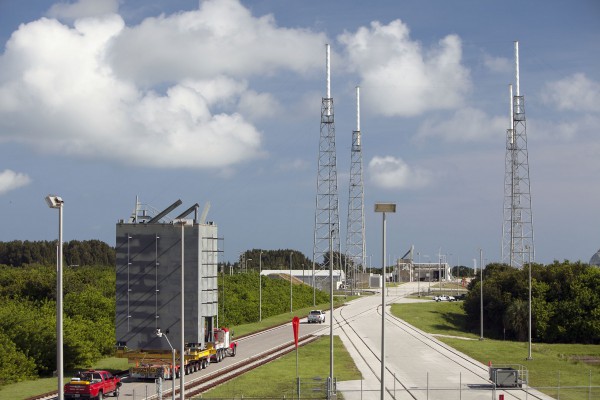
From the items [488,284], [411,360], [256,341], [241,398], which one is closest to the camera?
[241,398]

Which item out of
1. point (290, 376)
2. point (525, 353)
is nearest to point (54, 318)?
point (290, 376)

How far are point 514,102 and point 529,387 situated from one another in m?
63.2

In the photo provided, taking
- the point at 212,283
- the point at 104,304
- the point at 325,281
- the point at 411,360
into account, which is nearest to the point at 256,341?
the point at 104,304

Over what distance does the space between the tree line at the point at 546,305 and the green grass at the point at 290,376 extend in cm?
3248

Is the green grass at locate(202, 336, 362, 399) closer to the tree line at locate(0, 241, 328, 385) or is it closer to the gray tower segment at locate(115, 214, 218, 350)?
the gray tower segment at locate(115, 214, 218, 350)

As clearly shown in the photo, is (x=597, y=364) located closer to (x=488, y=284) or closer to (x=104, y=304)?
(x=488, y=284)

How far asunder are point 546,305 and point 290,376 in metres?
50.0

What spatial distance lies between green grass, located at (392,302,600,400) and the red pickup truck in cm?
2264

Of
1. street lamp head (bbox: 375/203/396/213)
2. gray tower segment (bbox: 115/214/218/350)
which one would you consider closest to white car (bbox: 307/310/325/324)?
gray tower segment (bbox: 115/214/218/350)

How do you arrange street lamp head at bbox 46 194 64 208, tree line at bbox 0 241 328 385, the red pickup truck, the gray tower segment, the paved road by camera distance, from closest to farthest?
street lamp head at bbox 46 194 64 208
the red pickup truck
the paved road
the gray tower segment
tree line at bbox 0 241 328 385

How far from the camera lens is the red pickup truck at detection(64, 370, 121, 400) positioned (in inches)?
1438

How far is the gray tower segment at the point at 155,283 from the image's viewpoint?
44.1 meters

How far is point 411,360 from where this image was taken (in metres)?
56.8

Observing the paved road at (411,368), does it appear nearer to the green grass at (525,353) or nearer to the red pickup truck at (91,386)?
the green grass at (525,353)
